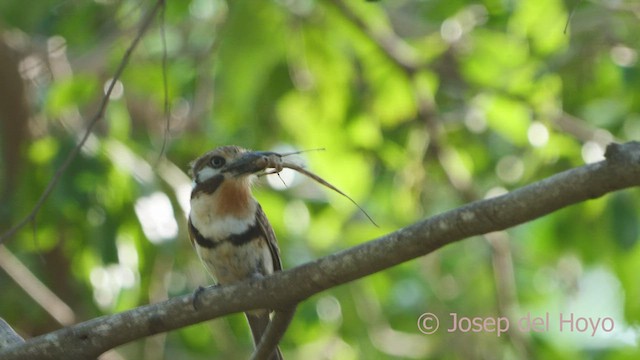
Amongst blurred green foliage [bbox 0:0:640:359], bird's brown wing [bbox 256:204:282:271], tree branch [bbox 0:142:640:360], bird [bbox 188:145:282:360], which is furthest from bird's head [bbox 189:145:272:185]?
blurred green foliage [bbox 0:0:640:359]

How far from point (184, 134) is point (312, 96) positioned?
3.59 feet

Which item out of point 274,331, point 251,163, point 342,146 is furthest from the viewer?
point 342,146

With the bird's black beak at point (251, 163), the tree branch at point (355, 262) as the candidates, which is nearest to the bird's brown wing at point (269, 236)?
A: the bird's black beak at point (251, 163)

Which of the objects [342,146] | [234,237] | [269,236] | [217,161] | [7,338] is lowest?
[7,338]

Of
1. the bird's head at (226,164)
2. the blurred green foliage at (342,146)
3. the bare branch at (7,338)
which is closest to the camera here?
the bare branch at (7,338)

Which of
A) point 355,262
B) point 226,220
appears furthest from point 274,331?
point 226,220

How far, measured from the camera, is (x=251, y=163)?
170 inches

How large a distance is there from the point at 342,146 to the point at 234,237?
1811mm

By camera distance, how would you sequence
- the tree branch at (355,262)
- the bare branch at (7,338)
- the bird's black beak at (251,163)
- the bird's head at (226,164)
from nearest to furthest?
1. the tree branch at (355,262)
2. the bare branch at (7,338)
3. the bird's black beak at (251,163)
4. the bird's head at (226,164)

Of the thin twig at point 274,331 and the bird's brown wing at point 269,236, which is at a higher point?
the bird's brown wing at point 269,236

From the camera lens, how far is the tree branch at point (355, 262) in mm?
3225

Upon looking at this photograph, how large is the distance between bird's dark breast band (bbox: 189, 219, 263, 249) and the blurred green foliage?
0.84 m

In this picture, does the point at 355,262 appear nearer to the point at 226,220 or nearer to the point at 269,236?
the point at 226,220

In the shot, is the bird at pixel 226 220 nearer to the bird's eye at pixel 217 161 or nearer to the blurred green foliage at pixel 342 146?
the bird's eye at pixel 217 161
